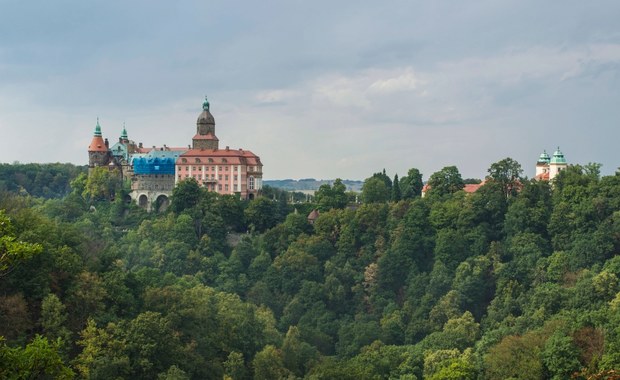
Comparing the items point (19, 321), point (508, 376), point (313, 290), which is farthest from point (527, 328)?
point (19, 321)

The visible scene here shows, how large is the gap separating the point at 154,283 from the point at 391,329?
17927mm

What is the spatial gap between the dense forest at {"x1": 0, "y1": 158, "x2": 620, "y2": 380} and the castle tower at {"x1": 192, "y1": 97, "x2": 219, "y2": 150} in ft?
29.2

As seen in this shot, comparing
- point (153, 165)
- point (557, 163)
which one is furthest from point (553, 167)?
point (153, 165)

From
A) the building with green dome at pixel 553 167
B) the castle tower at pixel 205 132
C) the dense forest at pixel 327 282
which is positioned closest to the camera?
the dense forest at pixel 327 282

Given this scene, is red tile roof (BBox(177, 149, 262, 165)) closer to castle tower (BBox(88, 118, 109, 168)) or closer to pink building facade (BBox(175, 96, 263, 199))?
pink building facade (BBox(175, 96, 263, 199))

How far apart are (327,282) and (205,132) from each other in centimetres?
3026

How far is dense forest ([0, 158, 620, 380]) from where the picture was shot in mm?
40406

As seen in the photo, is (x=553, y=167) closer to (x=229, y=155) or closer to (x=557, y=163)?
(x=557, y=163)

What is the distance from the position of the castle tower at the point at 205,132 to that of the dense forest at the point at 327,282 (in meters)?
8.90

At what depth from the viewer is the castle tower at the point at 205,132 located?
95438 millimetres

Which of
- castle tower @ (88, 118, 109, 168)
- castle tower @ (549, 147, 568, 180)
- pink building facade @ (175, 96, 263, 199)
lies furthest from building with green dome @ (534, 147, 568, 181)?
castle tower @ (88, 118, 109, 168)

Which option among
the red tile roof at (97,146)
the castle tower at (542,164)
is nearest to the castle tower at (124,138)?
the red tile roof at (97,146)

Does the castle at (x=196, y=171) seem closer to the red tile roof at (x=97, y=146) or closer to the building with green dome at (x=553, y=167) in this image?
the red tile roof at (x=97, y=146)

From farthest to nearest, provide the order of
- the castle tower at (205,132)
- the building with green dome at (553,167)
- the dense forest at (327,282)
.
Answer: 1. the castle tower at (205,132)
2. the building with green dome at (553,167)
3. the dense forest at (327,282)
